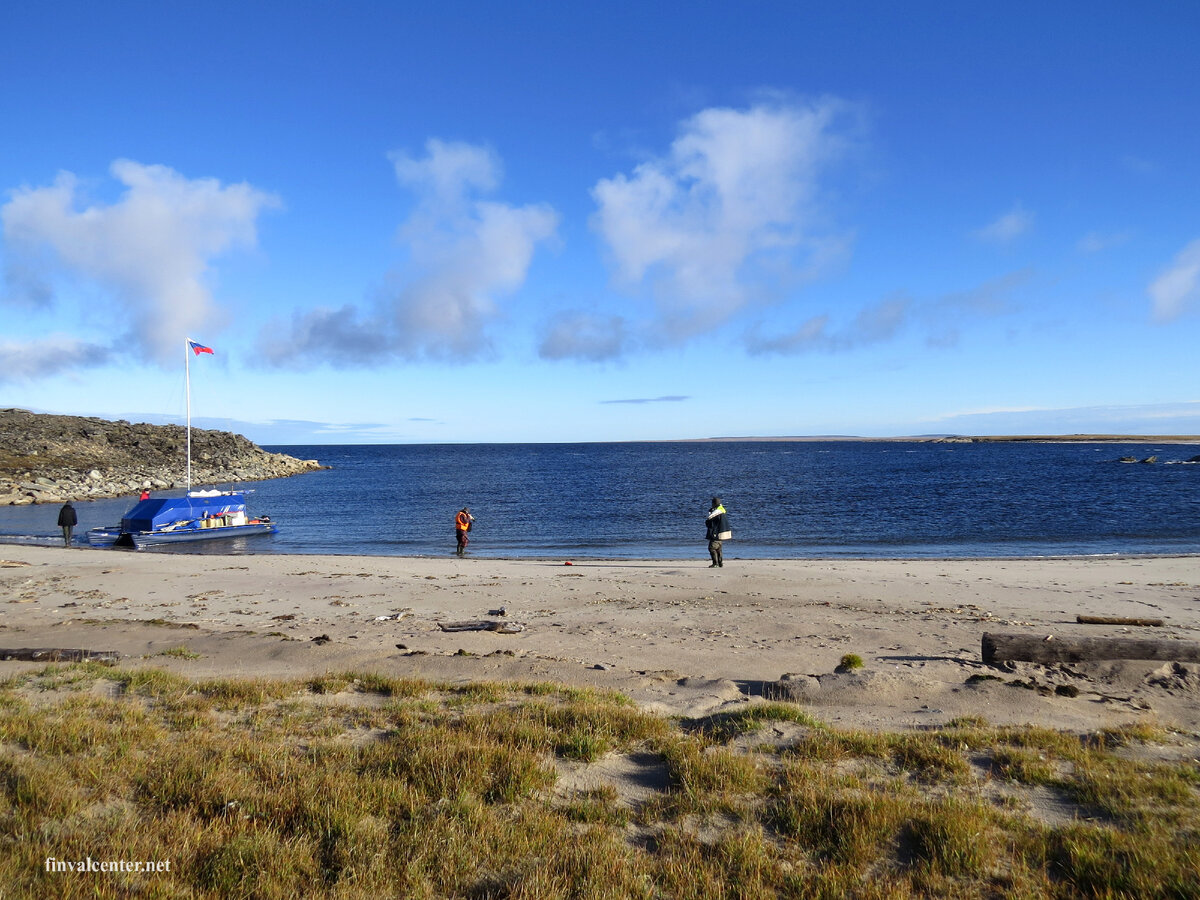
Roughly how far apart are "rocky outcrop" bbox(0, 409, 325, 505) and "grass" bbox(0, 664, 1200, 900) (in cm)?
6162

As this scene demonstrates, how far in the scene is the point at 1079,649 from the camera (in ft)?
32.9

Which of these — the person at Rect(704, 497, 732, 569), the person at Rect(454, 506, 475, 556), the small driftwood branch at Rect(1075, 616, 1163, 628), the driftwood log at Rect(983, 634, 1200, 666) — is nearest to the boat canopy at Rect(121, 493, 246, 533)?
the person at Rect(454, 506, 475, 556)

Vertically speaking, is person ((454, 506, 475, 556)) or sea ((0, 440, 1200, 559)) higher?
person ((454, 506, 475, 556))

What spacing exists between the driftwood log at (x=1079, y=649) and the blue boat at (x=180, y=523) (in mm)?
33946

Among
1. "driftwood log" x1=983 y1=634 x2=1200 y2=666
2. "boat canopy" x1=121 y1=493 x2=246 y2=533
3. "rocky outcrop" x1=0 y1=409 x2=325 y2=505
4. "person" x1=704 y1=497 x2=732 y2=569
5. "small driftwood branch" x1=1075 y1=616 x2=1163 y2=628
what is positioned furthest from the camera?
"rocky outcrop" x1=0 y1=409 x2=325 y2=505

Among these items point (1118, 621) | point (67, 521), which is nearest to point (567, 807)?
point (1118, 621)

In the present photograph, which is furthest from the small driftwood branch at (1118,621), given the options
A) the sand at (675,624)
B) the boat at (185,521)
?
the boat at (185,521)

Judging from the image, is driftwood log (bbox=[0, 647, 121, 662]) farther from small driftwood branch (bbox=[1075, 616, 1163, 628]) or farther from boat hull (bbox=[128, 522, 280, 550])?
boat hull (bbox=[128, 522, 280, 550])

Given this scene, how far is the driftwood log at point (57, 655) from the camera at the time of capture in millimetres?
10965

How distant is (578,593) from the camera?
18.5 m

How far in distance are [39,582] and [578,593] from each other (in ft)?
49.4

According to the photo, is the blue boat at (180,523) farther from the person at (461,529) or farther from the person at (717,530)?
the person at (717,530)

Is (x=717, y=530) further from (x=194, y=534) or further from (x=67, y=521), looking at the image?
(x=67, y=521)

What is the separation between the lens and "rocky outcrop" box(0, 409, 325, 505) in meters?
60.5
